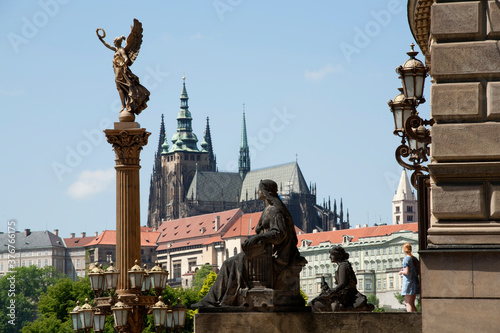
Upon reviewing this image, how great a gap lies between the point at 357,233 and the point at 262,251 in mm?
169884

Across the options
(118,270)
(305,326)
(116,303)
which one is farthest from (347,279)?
(118,270)

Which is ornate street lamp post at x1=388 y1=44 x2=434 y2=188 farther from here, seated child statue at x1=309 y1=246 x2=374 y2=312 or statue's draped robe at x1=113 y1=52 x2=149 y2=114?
statue's draped robe at x1=113 y1=52 x2=149 y2=114

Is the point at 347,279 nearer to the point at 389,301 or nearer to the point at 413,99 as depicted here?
the point at 413,99

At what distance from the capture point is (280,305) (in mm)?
12930

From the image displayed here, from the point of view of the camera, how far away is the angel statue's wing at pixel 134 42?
78.5 ft

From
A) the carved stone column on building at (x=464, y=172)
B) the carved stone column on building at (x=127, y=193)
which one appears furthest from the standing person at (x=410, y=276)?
the carved stone column on building at (x=127, y=193)

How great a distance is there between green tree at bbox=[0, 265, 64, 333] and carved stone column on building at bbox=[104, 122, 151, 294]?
4089 inches

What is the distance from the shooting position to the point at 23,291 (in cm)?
16238

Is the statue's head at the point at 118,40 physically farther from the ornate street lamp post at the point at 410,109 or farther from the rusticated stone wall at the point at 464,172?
the rusticated stone wall at the point at 464,172

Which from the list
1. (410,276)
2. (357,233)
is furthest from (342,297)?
(357,233)

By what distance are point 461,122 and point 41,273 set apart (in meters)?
166

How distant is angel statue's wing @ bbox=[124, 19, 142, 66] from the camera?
23.9 meters

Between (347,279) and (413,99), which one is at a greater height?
(413,99)

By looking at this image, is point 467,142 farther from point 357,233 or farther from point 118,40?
point 357,233
